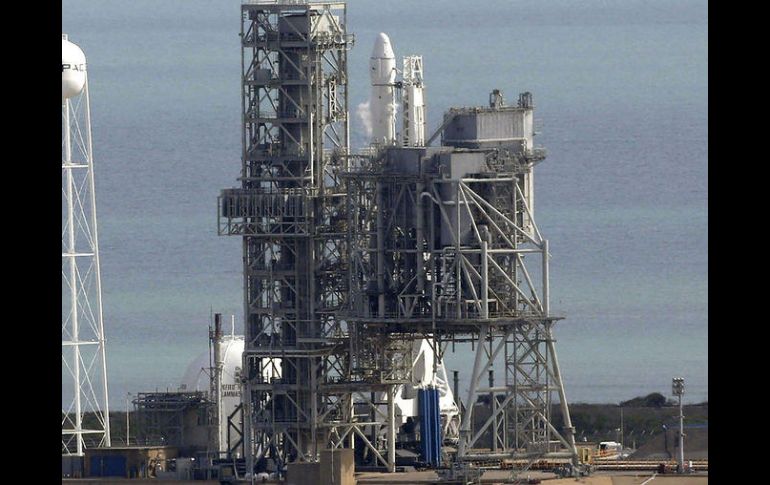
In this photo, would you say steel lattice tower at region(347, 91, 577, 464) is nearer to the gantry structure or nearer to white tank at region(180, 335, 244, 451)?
the gantry structure

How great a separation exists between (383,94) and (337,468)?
46.4 ft

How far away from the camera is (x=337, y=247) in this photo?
66.6m

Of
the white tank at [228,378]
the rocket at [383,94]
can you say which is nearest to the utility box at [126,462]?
the white tank at [228,378]

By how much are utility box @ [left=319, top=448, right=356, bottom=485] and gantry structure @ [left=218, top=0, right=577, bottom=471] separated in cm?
323

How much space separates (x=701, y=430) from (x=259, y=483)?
59.7 feet

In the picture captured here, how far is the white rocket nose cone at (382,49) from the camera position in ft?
228

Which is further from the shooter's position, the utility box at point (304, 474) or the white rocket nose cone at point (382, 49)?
the white rocket nose cone at point (382, 49)

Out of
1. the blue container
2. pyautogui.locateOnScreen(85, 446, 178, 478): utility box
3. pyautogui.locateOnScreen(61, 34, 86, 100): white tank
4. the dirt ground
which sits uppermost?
pyautogui.locateOnScreen(61, 34, 86, 100): white tank

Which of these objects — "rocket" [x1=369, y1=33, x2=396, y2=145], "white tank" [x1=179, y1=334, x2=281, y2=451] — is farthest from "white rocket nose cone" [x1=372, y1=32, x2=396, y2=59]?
"white tank" [x1=179, y1=334, x2=281, y2=451]

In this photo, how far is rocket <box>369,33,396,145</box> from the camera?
6888cm

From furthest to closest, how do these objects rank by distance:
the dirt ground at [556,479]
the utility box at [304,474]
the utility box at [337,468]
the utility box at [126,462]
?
the utility box at [126,462] < the utility box at [304,474] < the utility box at [337,468] < the dirt ground at [556,479]

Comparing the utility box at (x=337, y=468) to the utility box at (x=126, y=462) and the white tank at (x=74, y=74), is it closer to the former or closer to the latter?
the utility box at (x=126, y=462)
